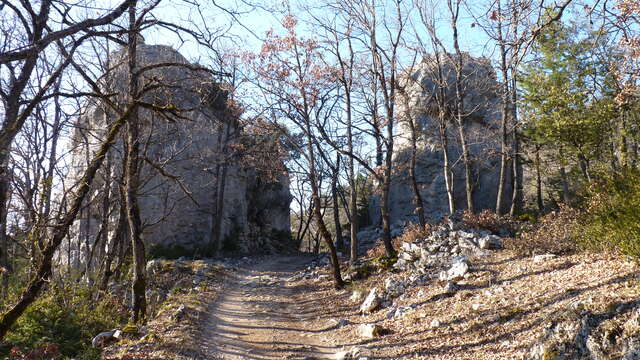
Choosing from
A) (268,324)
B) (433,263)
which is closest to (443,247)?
(433,263)

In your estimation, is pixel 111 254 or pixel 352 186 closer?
pixel 111 254

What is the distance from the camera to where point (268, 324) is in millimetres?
8695

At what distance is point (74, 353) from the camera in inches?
314

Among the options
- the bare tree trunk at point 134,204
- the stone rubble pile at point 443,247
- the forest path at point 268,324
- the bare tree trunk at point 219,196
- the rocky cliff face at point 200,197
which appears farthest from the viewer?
the bare tree trunk at point 219,196

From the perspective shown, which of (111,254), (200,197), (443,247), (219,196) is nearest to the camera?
(443,247)

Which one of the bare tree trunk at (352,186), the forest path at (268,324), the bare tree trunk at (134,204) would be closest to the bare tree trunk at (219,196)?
the forest path at (268,324)

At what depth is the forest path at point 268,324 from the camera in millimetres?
6773

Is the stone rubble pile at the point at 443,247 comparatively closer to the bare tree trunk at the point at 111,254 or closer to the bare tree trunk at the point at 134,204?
the bare tree trunk at the point at 134,204

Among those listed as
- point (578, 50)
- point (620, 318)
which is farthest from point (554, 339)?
point (578, 50)

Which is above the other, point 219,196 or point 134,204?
point 219,196

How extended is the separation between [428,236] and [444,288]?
4.61 meters

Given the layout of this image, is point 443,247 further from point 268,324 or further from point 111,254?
point 111,254

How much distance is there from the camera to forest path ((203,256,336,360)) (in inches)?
267

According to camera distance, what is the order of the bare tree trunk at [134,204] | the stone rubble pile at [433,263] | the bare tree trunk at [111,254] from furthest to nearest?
the bare tree trunk at [111,254], the stone rubble pile at [433,263], the bare tree trunk at [134,204]
